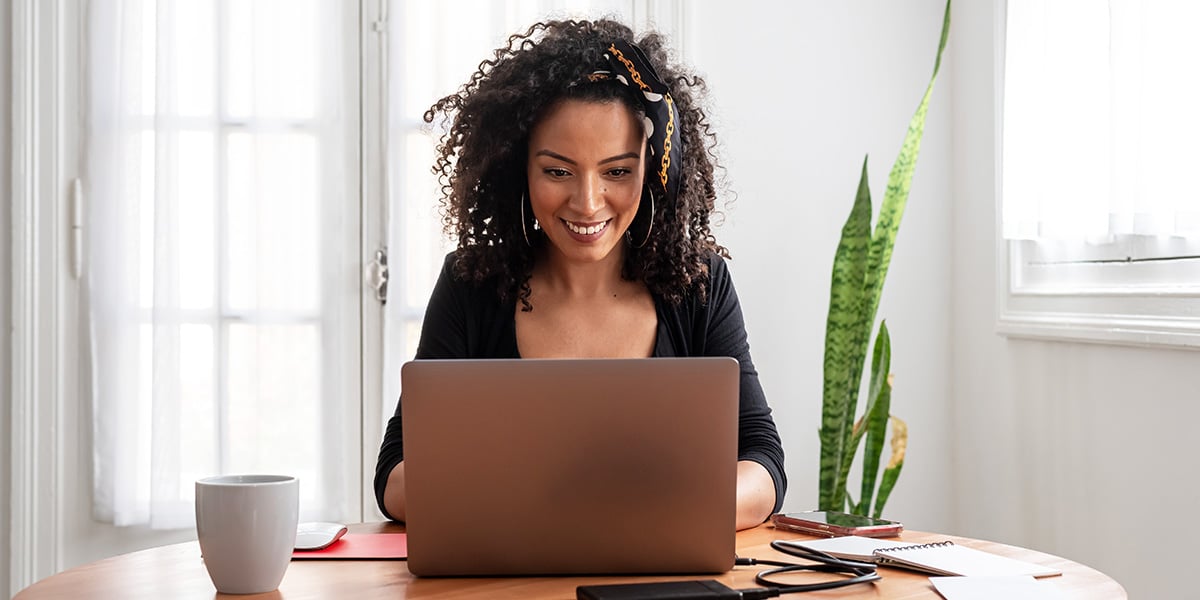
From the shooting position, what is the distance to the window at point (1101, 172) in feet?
6.66

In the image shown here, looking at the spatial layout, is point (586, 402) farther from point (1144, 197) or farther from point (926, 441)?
point (926, 441)

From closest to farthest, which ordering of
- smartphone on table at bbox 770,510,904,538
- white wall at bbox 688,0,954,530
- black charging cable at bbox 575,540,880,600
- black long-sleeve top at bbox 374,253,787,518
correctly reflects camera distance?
black charging cable at bbox 575,540,880,600 < smartphone on table at bbox 770,510,904,538 < black long-sleeve top at bbox 374,253,787,518 < white wall at bbox 688,0,954,530

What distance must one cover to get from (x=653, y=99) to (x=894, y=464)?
1354mm

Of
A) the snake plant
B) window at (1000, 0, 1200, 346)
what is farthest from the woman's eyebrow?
window at (1000, 0, 1200, 346)

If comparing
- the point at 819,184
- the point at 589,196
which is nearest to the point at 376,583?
the point at 589,196

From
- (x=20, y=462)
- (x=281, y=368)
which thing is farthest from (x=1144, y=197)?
(x=20, y=462)

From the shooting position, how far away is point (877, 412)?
257 cm

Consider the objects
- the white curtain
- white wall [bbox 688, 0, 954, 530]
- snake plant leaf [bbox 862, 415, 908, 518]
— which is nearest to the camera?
the white curtain

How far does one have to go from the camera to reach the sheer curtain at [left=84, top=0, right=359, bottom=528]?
2.77m

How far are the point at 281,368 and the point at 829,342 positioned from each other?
1413 millimetres

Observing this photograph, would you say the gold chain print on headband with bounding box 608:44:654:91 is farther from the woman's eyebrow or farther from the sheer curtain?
the sheer curtain

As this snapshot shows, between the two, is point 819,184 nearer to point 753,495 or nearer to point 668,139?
point 668,139

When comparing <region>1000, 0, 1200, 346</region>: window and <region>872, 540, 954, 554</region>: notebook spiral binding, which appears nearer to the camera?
<region>872, 540, 954, 554</region>: notebook spiral binding

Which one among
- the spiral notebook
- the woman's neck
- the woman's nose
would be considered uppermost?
the woman's nose
